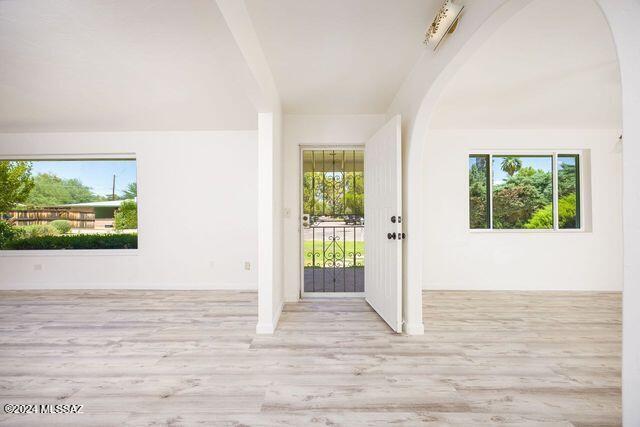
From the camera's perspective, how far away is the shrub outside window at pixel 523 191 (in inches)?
189

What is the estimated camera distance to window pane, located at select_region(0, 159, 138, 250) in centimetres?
502

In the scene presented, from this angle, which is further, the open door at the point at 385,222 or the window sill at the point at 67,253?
the window sill at the point at 67,253

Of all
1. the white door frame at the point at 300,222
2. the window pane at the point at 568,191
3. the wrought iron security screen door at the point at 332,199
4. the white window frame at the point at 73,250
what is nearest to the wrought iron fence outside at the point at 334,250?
the wrought iron security screen door at the point at 332,199

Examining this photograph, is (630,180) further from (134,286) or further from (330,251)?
(134,286)

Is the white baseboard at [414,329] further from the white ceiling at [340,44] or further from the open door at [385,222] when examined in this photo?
the white ceiling at [340,44]

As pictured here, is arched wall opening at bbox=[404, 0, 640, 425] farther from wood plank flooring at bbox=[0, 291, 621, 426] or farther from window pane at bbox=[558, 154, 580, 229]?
window pane at bbox=[558, 154, 580, 229]

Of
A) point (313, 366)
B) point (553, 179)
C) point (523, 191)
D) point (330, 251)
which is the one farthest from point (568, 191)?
point (313, 366)

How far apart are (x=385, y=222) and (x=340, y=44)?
5.73 feet

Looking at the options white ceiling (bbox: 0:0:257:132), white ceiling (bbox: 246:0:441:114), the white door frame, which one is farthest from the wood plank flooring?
white ceiling (bbox: 246:0:441:114)

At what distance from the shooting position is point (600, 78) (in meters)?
3.04

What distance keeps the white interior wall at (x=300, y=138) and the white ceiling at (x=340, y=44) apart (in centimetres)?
49

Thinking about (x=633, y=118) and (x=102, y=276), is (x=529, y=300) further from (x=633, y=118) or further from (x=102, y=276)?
(x=102, y=276)

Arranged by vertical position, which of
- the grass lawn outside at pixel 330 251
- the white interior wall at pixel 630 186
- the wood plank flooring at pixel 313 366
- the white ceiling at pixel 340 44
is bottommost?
the wood plank flooring at pixel 313 366

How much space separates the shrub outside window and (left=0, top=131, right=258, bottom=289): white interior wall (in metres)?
3.50
